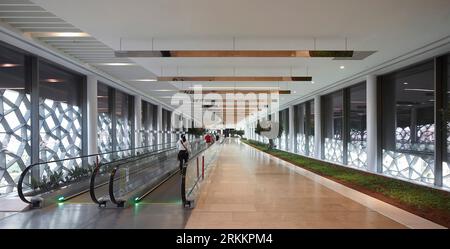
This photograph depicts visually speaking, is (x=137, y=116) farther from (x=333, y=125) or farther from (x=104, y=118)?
(x=333, y=125)

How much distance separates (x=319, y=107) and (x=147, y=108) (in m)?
12.8

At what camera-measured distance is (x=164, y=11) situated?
21.9 ft

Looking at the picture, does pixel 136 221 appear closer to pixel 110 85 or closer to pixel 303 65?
pixel 303 65

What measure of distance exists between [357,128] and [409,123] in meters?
4.32

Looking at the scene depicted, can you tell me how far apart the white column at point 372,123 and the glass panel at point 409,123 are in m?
0.40

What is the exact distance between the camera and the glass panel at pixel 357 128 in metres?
15.9

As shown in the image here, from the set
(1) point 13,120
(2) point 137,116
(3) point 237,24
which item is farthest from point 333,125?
(1) point 13,120

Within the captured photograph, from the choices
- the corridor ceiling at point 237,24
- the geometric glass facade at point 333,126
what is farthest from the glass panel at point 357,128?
the corridor ceiling at point 237,24

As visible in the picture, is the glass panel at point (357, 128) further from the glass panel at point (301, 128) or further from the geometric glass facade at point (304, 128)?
the glass panel at point (301, 128)

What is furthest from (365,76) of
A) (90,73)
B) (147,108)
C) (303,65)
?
(147,108)

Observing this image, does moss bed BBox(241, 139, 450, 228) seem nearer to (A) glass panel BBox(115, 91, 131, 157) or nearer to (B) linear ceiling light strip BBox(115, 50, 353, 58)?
(B) linear ceiling light strip BBox(115, 50, 353, 58)

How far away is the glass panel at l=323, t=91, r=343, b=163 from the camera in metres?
18.9

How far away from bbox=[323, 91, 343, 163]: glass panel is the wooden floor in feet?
31.0

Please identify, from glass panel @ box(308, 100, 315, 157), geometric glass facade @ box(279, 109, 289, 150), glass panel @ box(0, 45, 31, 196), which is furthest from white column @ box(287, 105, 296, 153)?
glass panel @ box(0, 45, 31, 196)
